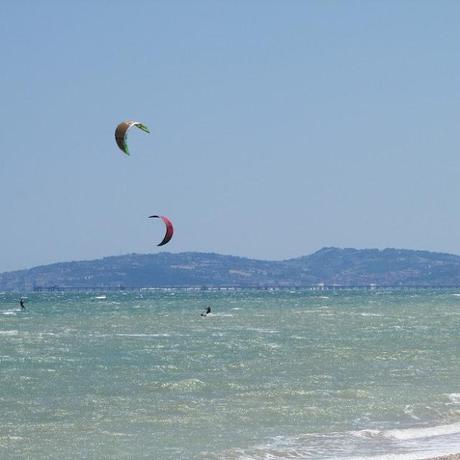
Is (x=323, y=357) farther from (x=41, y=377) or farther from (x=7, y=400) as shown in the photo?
(x=7, y=400)

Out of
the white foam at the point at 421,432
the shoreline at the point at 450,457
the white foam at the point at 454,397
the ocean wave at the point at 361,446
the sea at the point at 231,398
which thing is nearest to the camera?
the shoreline at the point at 450,457

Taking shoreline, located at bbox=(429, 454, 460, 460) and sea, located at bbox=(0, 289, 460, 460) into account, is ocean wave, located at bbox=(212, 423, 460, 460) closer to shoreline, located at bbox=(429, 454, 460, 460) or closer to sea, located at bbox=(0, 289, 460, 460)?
sea, located at bbox=(0, 289, 460, 460)

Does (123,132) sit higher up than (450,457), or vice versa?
(123,132)

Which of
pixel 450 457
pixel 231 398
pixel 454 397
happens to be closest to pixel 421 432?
pixel 450 457

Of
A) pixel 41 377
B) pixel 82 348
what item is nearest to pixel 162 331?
pixel 82 348

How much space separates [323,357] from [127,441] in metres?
19.1

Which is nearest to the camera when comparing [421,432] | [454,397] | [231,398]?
[421,432]

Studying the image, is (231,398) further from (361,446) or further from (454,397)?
(361,446)

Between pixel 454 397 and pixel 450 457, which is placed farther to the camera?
pixel 454 397

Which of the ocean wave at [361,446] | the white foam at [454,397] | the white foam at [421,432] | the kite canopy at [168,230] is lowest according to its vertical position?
the ocean wave at [361,446]

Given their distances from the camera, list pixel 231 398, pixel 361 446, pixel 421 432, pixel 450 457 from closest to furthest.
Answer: pixel 450 457 → pixel 361 446 → pixel 421 432 → pixel 231 398

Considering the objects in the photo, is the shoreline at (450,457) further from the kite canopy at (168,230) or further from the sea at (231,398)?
the kite canopy at (168,230)

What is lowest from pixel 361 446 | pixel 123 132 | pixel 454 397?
pixel 361 446

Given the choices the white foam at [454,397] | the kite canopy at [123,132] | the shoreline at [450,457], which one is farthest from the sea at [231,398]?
the kite canopy at [123,132]
